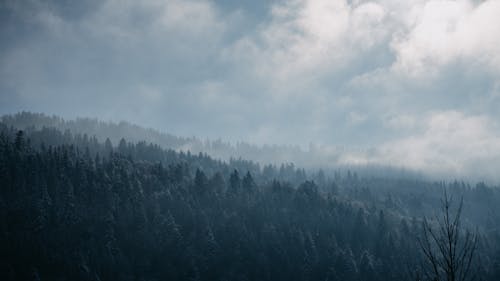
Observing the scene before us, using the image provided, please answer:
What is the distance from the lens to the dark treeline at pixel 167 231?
11950 cm

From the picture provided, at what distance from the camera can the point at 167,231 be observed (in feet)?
471

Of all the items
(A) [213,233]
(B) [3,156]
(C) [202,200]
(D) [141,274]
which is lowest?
(D) [141,274]

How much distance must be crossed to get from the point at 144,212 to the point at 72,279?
1737 inches

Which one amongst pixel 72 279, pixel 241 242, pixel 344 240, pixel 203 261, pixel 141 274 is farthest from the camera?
pixel 344 240

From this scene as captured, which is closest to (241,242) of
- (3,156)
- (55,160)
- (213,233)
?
(213,233)

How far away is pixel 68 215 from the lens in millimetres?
136625

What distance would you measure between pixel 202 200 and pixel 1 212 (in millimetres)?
77670

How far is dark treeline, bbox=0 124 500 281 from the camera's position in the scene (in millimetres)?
119500

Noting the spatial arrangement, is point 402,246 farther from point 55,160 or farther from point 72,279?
point 55,160

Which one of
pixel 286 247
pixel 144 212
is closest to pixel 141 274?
pixel 144 212

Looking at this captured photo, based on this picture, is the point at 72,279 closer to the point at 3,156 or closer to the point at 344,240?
the point at 3,156

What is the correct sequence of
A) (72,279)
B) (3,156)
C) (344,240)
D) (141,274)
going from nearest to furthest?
(72,279) < (141,274) < (3,156) < (344,240)

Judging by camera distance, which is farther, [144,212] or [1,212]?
[144,212]

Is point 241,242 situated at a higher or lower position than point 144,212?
lower
